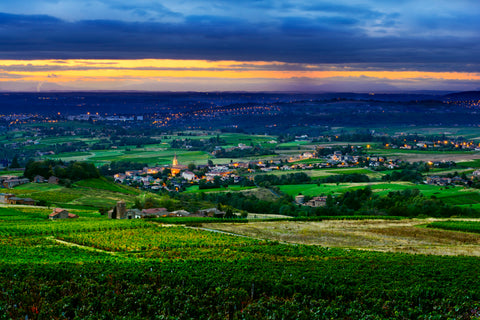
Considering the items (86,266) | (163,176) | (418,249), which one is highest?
(86,266)

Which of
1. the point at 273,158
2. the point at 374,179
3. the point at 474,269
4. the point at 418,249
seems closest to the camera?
the point at 474,269

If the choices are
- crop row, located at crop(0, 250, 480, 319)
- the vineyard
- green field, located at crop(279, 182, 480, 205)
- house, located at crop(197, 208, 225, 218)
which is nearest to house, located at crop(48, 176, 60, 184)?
green field, located at crop(279, 182, 480, 205)

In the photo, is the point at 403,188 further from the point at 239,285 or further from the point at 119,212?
the point at 239,285

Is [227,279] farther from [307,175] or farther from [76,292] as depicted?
[307,175]

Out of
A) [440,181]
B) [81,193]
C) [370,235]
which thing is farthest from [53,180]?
[440,181]

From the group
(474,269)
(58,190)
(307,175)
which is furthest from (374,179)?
(474,269)

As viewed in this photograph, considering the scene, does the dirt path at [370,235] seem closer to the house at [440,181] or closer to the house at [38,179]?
the house at [440,181]
